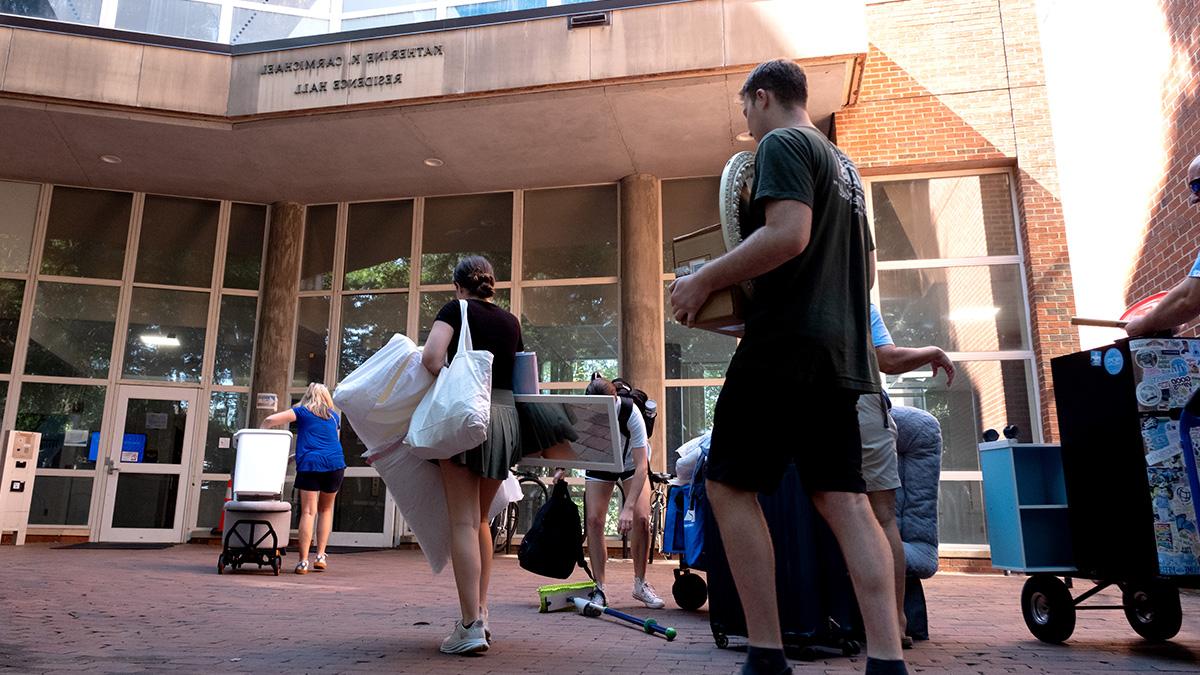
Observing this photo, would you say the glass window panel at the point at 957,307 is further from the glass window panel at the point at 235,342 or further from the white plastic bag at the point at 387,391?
the glass window panel at the point at 235,342

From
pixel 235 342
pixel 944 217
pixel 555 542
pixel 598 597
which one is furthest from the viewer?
pixel 235 342

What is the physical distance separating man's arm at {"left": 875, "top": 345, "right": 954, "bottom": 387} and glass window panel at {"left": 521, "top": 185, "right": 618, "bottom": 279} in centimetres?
866

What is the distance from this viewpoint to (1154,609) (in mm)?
3920

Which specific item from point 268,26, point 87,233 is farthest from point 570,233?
point 87,233

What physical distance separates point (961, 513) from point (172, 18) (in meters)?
11.2

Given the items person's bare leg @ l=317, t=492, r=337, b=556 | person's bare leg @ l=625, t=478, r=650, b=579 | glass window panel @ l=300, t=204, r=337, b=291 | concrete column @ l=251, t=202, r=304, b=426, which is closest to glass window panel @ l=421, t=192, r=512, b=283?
glass window panel @ l=300, t=204, r=337, b=291

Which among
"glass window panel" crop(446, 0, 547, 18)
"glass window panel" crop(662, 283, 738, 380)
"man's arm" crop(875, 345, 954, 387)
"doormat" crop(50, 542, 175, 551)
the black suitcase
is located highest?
"glass window panel" crop(446, 0, 547, 18)

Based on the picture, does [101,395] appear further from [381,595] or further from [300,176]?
[381,595]

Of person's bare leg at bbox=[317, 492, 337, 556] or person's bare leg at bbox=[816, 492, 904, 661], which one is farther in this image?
person's bare leg at bbox=[317, 492, 337, 556]

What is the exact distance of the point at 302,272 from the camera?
43.3 ft

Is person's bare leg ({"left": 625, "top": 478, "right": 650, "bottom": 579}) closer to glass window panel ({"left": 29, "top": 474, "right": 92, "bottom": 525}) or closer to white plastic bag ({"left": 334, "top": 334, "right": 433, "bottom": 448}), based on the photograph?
white plastic bag ({"left": 334, "top": 334, "right": 433, "bottom": 448})

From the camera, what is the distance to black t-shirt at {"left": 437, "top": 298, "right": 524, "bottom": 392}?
144 inches

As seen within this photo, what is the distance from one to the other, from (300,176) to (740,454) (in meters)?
11.3

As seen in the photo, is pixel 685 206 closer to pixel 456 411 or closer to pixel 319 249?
pixel 319 249
